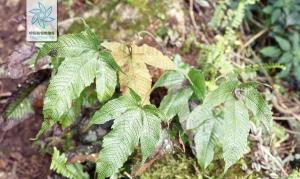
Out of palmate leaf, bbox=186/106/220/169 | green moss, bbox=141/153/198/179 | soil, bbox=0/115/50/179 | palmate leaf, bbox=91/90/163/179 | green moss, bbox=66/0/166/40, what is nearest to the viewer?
palmate leaf, bbox=91/90/163/179

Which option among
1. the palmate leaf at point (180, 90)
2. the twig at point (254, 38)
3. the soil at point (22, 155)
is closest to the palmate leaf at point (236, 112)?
the palmate leaf at point (180, 90)

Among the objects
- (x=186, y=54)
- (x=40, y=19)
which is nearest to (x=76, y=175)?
(x=40, y=19)

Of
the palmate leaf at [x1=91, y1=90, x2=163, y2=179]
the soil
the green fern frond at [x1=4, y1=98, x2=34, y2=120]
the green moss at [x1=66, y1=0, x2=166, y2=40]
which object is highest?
the green moss at [x1=66, y1=0, x2=166, y2=40]

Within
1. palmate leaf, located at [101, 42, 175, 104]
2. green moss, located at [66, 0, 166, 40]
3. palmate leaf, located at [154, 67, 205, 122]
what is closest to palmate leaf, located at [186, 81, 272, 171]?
palmate leaf, located at [154, 67, 205, 122]

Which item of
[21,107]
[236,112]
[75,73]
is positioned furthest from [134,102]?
[21,107]

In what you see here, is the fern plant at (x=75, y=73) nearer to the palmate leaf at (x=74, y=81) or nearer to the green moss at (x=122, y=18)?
the palmate leaf at (x=74, y=81)

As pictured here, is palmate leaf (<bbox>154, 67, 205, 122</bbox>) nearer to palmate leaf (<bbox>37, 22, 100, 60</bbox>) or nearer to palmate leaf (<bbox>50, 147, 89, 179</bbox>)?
palmate leaf (<bbox>37, 22, 100, 60</bbox>)
